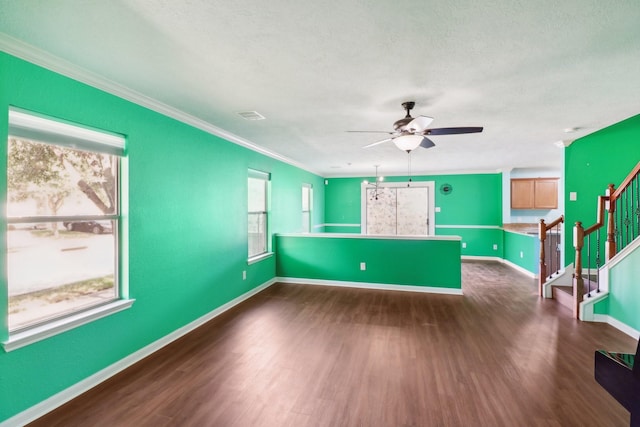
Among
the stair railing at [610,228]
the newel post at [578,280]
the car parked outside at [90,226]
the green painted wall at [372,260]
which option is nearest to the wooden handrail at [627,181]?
the stair railing at [610,228]

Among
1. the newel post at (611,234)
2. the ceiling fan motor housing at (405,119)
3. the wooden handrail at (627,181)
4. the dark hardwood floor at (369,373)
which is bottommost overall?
the dark hardwood floor at (369,373)

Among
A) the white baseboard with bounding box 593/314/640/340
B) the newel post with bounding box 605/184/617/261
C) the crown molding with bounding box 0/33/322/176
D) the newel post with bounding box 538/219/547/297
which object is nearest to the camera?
the crown molding with bounding box 0/33/322/176

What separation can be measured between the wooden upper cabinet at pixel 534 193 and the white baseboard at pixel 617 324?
4.32m

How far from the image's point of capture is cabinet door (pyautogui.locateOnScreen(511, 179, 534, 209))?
23.3ft

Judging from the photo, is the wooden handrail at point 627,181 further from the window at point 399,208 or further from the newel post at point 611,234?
the window at point 399,208

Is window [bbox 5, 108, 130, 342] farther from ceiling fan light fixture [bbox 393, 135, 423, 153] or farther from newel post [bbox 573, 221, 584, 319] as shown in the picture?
newel post [bbox 573, 221, 584, 319]

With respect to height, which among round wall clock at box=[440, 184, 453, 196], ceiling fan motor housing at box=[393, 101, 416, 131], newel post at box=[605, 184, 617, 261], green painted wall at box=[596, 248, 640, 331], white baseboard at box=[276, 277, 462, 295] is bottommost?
white baseboard at box=[276, 277, 462, 295]

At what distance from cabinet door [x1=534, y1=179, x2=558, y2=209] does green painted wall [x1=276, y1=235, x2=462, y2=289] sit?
416 cm

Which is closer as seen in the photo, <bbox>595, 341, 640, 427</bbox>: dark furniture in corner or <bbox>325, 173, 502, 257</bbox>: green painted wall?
<bbox>595, 341, 640, 427</bbox>: dark furniture in corner

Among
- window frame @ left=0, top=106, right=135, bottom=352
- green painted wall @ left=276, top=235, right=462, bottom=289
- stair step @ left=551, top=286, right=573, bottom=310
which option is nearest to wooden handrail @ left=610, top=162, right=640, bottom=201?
stair step @ left=551, top=286, right=573, bottom=310

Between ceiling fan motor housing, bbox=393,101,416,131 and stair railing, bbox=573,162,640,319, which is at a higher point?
ceiling fan motor housing, bbox=393,101,416,131

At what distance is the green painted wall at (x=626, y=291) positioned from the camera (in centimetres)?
297

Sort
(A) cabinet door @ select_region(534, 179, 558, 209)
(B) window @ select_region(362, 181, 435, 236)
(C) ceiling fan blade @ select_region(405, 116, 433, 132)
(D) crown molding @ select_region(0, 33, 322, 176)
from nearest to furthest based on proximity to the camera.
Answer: (D) crown molding @ select_region(0, 33, 322, 176)
(C) ceiling fan blade @ select_region(405, 116, 433, 132)
(A) cabinet door @ select_region(534, 179, 558, 209)
(B) window @ select_region(362, 181, 435, 236)

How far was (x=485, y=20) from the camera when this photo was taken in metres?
1.54
